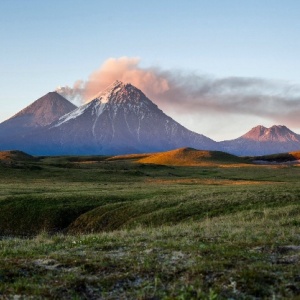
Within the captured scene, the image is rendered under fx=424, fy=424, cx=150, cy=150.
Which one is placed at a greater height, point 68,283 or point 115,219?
point 68,283

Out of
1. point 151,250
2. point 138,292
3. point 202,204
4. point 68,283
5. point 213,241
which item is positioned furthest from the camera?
point 202,204

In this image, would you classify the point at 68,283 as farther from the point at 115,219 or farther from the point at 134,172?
the point at 134,172

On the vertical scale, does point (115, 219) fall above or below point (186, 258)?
below

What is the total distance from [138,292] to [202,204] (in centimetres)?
3164

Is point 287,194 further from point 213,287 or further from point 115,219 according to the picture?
point 213,287

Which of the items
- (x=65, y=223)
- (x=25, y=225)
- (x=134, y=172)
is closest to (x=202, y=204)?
(x=65, y=223)

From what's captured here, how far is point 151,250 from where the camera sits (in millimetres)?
16812

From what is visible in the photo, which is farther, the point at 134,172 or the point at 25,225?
the point at 134,172

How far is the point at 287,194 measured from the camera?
44156mm

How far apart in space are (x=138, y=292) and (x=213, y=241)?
326 inches

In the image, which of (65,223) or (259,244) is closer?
(259,244)

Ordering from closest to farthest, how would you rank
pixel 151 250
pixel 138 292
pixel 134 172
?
1. pixel 138 292
2. pixel 151 250
3. pixel 134 172

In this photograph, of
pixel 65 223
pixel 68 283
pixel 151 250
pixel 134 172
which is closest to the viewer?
pixel 68 283

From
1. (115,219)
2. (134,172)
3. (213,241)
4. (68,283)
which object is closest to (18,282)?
(68,283)
